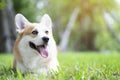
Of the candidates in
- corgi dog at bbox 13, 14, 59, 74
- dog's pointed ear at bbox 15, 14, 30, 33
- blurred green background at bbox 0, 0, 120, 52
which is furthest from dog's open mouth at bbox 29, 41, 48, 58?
blurred green background at bbox 0, 0, 120, 52

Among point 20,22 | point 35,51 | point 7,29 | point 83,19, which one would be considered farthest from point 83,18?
point 35,51

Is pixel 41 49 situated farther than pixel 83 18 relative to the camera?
No

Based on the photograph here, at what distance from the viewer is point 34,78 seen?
5105 mm

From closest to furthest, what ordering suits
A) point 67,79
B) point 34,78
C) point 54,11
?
point 67,79
point 34,78
point 54,11

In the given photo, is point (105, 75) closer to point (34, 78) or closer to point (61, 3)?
point (34, 78)

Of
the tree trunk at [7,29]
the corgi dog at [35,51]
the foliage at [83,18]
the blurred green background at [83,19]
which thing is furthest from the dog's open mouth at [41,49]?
the foliage at [83,18]

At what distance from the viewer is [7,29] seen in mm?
17844

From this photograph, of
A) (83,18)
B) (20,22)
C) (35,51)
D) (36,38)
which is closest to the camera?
(36,38)

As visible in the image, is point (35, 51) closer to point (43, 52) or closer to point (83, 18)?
point (43, 52)

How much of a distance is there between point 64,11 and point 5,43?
20.3 meters

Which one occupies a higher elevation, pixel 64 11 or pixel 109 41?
pixel 64 11

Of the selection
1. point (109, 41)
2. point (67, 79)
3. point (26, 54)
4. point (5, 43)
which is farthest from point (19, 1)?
point (109, 41)

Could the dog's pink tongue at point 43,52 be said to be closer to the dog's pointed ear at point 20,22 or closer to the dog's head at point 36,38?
the dog's head at point 36,38

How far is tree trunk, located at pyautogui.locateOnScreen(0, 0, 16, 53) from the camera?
17.6 m
